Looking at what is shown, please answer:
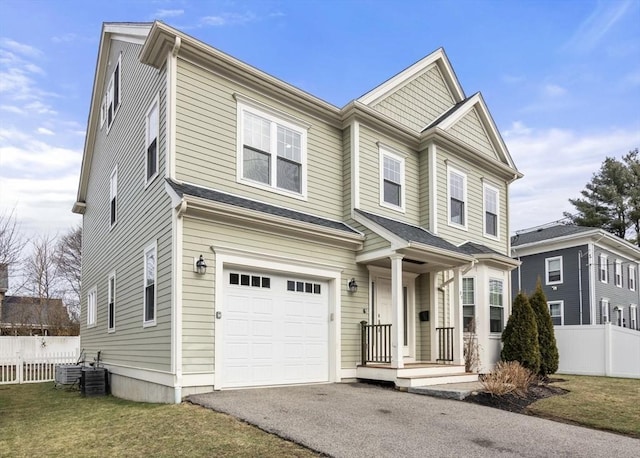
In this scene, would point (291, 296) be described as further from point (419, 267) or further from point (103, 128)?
point (103, 128)

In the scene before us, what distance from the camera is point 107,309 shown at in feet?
43.8

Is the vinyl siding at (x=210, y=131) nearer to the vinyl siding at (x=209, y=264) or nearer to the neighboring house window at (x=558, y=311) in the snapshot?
the vinyl siding at (x=209, y=264)

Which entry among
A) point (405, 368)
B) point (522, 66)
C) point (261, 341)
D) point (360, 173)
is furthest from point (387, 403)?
point (522, 66)

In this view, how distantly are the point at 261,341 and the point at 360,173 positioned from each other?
4.47 metres

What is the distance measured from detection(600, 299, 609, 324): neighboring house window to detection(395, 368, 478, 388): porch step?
56.8ft

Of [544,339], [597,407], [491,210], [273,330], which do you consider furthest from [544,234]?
[273,330]

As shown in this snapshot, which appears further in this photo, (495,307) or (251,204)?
(495,307)

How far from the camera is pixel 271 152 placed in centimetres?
1023

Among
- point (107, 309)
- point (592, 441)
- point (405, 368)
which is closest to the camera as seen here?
point (592, 441)

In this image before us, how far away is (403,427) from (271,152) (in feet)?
19.5

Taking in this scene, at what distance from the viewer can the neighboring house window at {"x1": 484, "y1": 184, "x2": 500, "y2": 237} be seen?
49.2 feet

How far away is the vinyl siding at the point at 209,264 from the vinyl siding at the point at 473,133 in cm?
596

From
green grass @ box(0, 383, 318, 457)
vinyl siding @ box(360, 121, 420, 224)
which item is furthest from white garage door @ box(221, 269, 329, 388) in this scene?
vinyl siding @ box(360, 121, 420, 224)

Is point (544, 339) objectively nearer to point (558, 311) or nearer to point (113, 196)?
point (113, 196)
